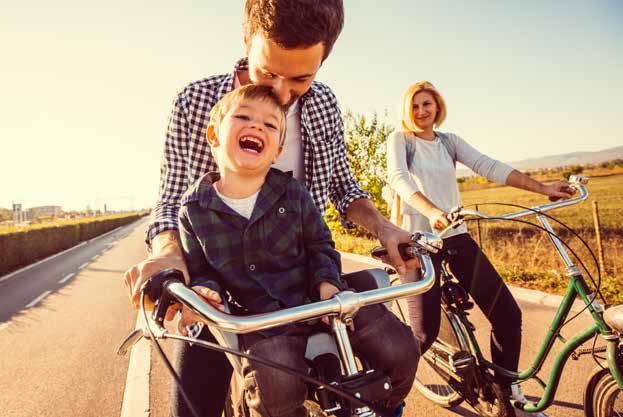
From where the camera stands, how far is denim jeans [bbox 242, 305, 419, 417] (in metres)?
1.18

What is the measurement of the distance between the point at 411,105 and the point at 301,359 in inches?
102

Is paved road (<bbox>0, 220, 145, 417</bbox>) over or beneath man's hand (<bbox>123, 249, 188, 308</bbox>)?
beneath

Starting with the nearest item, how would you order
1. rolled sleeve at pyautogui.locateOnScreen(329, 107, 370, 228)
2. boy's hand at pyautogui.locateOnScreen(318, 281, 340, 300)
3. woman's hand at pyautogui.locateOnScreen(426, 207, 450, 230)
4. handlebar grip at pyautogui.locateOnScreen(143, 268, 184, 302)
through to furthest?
handlebar grip at pyautogui.locateOnScreen(143, 268, 184, 302) < boy's hand at pyautogui.locateOnScreen(318, 281, 340, 300) < rolled sleeve at pyautogui.locateOnScreen(329, 107, 370, 228) < woman's hand at pyautogui.locateOnScreen(426, 207, 450, 230)

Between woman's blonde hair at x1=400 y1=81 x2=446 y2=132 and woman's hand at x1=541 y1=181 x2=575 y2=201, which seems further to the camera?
woman's blonde hair at x1=400 y1=81 x2=446 y2=132

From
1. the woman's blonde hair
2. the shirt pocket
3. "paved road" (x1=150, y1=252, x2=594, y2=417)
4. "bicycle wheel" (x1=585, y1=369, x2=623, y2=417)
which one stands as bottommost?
"paved road" (x1=150, y1=252, x2=594, y2=417)

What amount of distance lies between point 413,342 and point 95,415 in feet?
10.9

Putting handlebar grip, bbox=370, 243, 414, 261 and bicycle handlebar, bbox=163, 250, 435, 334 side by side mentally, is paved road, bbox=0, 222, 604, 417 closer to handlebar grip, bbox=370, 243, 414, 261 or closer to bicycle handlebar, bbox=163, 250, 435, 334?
handlebar grip, bbox=370, 243, 414, 261

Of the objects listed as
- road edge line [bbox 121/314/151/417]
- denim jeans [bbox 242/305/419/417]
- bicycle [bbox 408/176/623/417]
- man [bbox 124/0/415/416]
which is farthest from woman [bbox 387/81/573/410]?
road edge line [bbox 121/314/151/417]

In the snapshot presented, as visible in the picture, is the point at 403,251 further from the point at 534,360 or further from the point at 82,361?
the point at 82,361

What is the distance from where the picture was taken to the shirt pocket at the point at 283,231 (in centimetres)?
154

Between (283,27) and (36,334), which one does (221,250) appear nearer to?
(283,27)

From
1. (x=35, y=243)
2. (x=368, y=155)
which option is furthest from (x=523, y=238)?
(x=35, y=243)

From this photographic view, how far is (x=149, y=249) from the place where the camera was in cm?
175

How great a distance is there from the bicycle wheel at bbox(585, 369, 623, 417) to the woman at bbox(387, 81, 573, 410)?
0.50m
